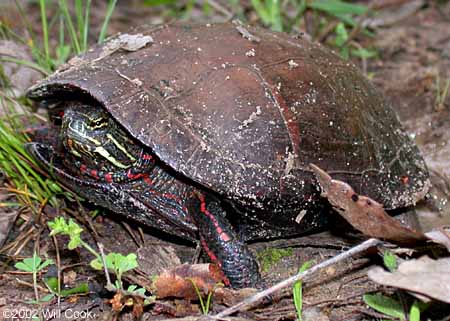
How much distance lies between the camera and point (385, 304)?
9.75 feet

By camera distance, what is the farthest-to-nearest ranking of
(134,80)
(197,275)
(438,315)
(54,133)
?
1. (54,133)
2. (134,80)
3. (197,275)
4. (438,315)

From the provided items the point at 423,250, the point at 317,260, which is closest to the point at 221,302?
the point at 317,260

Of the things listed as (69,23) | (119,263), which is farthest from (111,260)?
(69,23)

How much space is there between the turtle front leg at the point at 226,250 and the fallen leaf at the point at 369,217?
64cm

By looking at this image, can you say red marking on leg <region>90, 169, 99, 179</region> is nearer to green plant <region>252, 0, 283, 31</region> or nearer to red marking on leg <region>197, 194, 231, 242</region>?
red marking on leg <region>197, 194, 231, 242</region>

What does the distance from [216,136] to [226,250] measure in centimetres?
65

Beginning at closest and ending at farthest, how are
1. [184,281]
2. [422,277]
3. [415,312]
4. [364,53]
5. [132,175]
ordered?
[422,277], [415,312], [184,281], [132,175], [364,53]

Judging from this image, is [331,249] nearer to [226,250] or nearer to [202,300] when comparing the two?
[226,250]

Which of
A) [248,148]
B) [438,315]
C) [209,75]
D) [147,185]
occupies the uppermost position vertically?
[209,75]

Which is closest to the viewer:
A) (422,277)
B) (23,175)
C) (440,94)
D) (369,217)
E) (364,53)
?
(422,277)

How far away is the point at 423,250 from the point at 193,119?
1.41 m

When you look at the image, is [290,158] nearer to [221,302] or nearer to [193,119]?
[193,119]

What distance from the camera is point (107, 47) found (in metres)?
3.91

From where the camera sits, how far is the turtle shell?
329 cm
